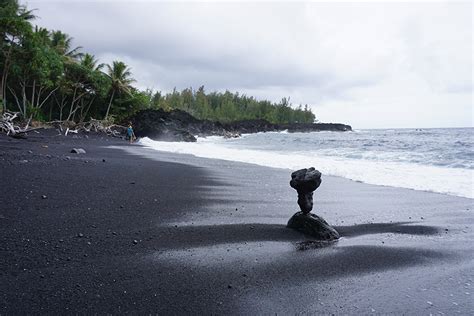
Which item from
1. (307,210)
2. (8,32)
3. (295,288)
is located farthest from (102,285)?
(8,32)

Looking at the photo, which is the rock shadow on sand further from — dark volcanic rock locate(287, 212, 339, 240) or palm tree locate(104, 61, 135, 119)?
palm tree locate(104, 61, 135, 119)

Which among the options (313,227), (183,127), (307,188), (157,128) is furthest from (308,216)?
(183,127)

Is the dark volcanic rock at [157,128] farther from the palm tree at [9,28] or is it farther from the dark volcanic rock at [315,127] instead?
the dark volcanic rock at [315,127]

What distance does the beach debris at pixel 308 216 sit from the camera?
4.12m

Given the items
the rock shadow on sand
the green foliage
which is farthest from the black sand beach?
the green foliage

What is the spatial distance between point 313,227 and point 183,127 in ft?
141

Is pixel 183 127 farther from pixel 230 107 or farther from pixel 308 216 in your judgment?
pixel 230 107

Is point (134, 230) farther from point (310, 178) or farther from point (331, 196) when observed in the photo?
point (331, 196)

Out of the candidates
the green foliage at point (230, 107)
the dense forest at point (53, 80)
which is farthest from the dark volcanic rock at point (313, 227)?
the green foliage at point (230, 107)

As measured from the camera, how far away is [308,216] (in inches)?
167

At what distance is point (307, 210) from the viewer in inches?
173

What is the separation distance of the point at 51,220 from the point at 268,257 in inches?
103

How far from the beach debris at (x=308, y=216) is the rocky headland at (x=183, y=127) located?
29.2 meters

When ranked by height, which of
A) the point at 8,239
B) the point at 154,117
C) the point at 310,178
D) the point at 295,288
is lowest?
the point at 295,288
